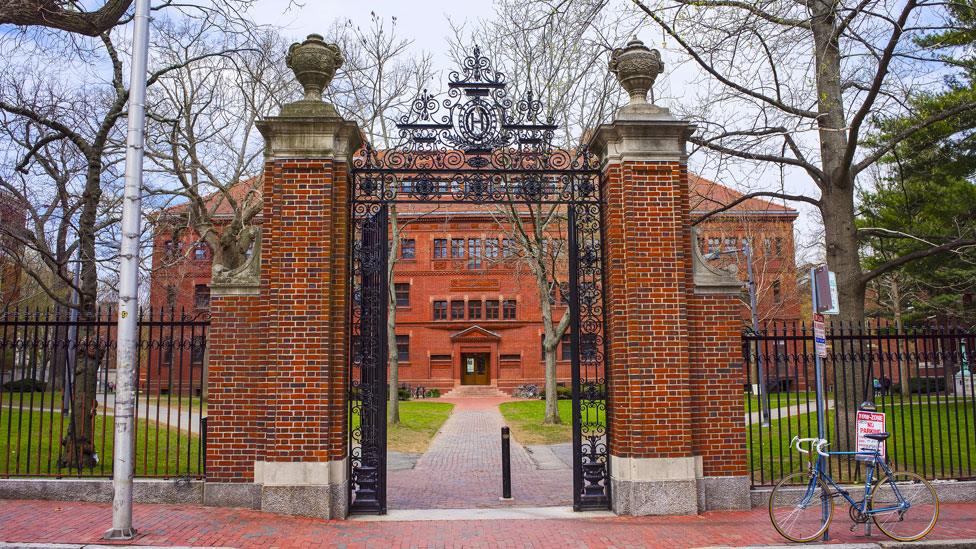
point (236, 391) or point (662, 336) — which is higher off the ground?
point (662, 336)

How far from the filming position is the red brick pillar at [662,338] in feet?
26.1

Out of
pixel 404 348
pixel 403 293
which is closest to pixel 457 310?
pixel 403 293

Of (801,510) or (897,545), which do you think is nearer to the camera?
(897,545)

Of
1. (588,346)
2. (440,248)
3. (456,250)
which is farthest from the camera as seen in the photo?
(440,248)

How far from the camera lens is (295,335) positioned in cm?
790

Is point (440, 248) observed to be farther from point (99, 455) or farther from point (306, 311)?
point (306, 311)

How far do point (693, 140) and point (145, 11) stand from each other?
8332mm

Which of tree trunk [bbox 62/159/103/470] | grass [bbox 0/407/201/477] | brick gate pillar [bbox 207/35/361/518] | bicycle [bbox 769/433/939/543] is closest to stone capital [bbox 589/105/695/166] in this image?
brick gate pillar [bbox 207/35/361/518]

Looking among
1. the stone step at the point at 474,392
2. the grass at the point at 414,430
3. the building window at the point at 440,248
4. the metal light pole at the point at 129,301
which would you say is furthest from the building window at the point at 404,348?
the metal light pole at the point at 129,301

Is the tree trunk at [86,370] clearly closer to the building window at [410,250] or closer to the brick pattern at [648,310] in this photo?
the brick pattern at [648,310]

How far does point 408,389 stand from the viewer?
1687 inches

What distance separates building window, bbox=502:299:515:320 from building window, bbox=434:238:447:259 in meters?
5.22

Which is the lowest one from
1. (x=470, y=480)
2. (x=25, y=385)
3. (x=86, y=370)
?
(x=470, y=480)

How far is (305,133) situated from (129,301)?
9.21 feet
